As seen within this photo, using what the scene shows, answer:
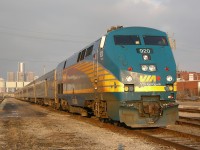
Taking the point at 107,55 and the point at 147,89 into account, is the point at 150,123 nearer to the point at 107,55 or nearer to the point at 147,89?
the point at 147,89

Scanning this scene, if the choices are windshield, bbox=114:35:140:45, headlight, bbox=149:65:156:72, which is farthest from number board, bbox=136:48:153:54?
headlight, bbox=149:65:156:72

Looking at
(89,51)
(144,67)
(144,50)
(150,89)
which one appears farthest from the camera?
(89,51)

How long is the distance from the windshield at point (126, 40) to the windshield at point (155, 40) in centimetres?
Result: 40

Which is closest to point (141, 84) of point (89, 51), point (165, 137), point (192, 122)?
point (165, 137)

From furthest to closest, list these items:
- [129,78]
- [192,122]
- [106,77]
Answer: [192,122] < [106,77] < [129,78]

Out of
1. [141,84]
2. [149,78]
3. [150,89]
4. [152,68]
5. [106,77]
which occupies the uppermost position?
[152,68]

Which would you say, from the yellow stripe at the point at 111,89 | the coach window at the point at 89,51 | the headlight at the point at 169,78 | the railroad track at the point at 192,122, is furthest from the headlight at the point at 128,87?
the coach window at the point at 89,51

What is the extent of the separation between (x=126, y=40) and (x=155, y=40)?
1337 millimetres

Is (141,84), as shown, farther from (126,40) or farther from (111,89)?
(126,40)

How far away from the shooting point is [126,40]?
13859 millimetres

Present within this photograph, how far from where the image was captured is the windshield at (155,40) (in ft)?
45.8

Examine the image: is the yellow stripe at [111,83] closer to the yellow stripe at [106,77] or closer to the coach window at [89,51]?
the yellow stripe at [106,77]

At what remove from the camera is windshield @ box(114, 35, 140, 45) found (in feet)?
45.1

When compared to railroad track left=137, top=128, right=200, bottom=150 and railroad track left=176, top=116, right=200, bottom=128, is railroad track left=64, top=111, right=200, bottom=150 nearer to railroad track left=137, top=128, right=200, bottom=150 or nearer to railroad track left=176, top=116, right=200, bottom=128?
railroad track left=137, top=128, right=200, bottom=150
